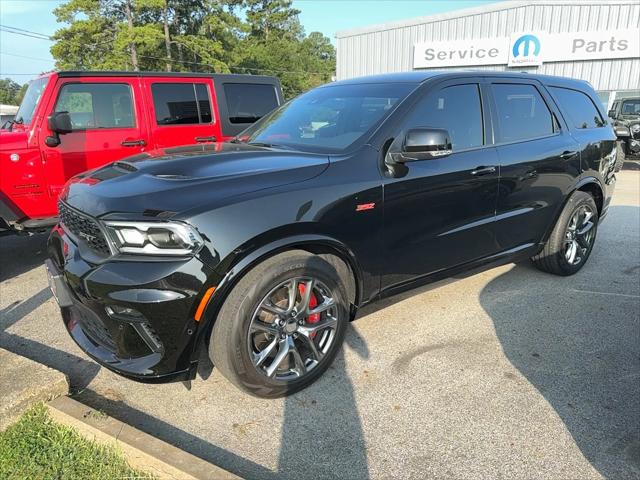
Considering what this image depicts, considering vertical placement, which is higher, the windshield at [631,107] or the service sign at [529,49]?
the service sign at [529,49]

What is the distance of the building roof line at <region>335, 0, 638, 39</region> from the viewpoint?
19.0 metres

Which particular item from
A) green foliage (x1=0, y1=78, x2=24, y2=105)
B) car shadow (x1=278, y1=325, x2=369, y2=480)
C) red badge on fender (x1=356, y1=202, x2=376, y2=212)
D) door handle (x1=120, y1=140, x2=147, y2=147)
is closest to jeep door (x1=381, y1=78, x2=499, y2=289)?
red badge on fender (x1=356, y1=202, x2=376, y2=212)

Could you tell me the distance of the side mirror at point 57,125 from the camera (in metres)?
4.82

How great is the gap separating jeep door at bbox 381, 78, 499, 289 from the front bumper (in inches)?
51.7

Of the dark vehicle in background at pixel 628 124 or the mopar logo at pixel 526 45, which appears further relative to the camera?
the mopar logo at pixel 526 45

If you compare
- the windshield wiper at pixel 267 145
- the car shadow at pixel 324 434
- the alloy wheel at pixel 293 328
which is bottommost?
the car shadow at pixel 324 434

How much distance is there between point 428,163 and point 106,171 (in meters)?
2.05

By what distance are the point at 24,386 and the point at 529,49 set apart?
21.9m

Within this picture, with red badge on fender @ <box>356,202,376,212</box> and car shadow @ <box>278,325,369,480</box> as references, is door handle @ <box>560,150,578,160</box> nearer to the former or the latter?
red badge on fender @ <box>356,202,376,212</box>

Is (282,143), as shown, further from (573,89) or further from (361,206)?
(573,89)

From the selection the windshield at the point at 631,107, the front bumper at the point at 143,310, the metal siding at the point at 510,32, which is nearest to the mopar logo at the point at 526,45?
the metal siding at the point at 510,32

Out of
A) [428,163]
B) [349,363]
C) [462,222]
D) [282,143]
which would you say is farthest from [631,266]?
[282,143]

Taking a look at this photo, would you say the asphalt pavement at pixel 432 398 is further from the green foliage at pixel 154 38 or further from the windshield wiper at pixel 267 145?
the green foliage at pixel 154 38

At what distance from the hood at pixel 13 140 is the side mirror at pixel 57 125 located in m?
0.20
